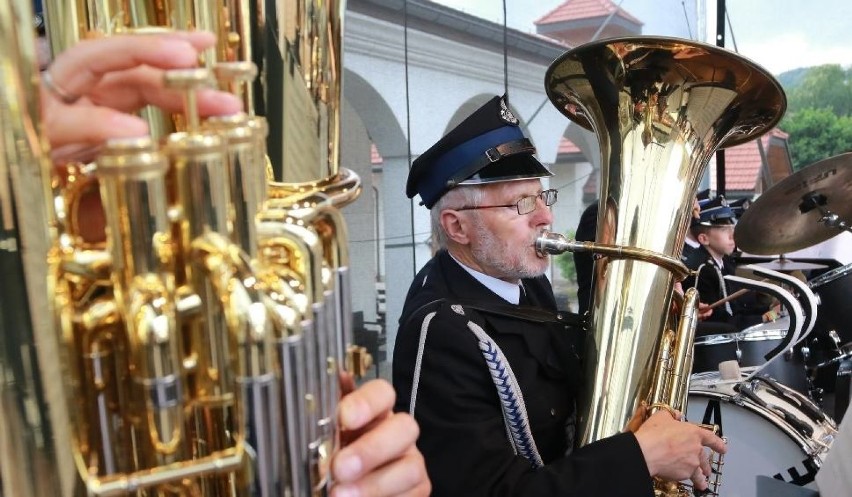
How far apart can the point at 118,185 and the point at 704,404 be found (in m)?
2.50

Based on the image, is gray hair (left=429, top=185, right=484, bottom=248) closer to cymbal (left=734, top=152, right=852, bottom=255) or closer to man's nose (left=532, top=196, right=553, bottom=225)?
man's nose (left=532, top=196, right=553, bottom=225)

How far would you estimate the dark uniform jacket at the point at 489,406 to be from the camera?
1437mm

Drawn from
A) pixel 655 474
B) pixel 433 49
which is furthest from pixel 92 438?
pixel 433 49

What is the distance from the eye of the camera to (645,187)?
1729mm

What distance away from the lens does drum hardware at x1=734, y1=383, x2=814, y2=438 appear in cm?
246

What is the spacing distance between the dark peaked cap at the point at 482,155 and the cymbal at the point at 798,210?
2234 millimetres

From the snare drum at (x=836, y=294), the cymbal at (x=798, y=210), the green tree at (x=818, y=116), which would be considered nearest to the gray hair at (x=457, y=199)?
the cymbal at (x=798, y=210)

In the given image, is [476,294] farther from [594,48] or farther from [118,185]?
[118,185]

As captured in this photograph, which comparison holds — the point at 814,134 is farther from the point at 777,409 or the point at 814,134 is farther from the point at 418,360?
the point at 418,360

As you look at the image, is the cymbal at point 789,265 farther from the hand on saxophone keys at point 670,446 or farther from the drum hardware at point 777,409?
the hand on saxophone keys at point 670,446

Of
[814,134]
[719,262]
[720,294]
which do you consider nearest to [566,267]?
[719,262]

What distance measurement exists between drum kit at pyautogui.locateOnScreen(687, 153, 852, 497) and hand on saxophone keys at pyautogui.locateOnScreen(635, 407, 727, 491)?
0.16 metres

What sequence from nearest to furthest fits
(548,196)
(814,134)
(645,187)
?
1. (645,187)
2. (548,196)
3. (814,134)

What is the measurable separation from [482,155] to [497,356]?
1.78 ft
